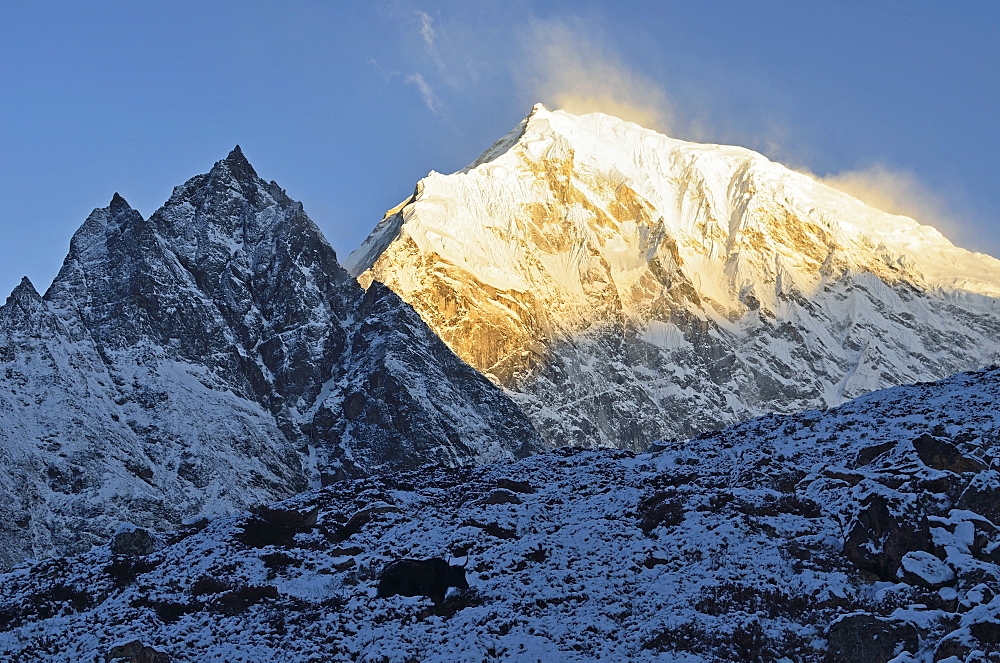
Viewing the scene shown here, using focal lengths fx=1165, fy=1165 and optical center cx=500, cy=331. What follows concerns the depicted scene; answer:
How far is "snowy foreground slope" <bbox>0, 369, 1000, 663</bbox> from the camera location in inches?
1241

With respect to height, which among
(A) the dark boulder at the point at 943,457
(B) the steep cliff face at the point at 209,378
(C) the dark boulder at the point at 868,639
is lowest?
(C) the dark boulder at the point at 868,639

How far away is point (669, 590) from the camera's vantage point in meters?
35.2

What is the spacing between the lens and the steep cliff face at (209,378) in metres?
125

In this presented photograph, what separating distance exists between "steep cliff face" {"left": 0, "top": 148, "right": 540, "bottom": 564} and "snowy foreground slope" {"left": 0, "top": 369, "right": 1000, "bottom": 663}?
258 feet

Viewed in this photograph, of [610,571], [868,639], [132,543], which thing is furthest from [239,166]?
[868,639]

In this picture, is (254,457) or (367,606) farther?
A: (254,457)

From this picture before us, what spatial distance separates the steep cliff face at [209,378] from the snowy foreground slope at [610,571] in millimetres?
78727

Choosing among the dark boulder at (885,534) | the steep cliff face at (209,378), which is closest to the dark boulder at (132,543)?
the dark boulder at (885,534)

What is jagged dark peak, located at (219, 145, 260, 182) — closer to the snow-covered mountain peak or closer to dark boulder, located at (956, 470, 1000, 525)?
the snow-covered mountain peak

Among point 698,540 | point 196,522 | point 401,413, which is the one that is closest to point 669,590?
point 698,540

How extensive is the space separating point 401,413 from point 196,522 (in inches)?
4183

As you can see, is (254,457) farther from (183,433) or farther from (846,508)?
(846,508)

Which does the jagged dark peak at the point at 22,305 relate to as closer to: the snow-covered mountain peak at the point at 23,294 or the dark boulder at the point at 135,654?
the snow-covered mountain peak at the point at 23,294

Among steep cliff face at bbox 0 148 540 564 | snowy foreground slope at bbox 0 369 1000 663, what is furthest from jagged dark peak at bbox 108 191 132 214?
snowy foreground slope at bbox 0 369 1000 663
